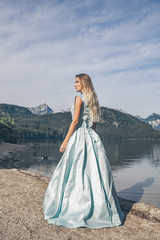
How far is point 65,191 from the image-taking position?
4.48 meters

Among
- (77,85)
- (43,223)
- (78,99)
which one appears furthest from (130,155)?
(43,223)

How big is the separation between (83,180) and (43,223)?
116cm

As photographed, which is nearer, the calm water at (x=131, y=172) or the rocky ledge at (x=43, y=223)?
the rocky ledge at (x=43, y=223)

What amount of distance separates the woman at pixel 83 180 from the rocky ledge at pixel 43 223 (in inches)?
6.8

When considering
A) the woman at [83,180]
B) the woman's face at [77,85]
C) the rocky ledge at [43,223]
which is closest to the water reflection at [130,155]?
the rocky ledge at [43,223]

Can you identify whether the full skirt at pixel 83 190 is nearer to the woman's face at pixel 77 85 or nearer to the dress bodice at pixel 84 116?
the dress bodice at pixel 84 116

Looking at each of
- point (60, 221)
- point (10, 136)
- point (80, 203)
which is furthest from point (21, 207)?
point (10, 136)

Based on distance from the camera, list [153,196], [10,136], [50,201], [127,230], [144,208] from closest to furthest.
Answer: [127,230], [50,201], [144,208], [153,196], [10,136]

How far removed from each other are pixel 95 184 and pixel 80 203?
1.52 feet

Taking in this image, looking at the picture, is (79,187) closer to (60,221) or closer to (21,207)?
(60,221)

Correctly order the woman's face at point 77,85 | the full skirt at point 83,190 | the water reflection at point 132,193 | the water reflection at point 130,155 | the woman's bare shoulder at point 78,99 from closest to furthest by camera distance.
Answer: the full skirt at point 83,190 → the woman's bare shoulder at point 78,99 → the woman's face at point 77,85 → the water reflection at point 132,193 → the water reflection at point 130,155

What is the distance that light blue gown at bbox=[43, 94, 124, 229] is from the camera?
4.26m

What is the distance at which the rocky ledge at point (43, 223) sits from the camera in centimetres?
393

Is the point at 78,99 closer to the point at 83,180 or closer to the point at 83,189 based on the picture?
the point at 83,180
